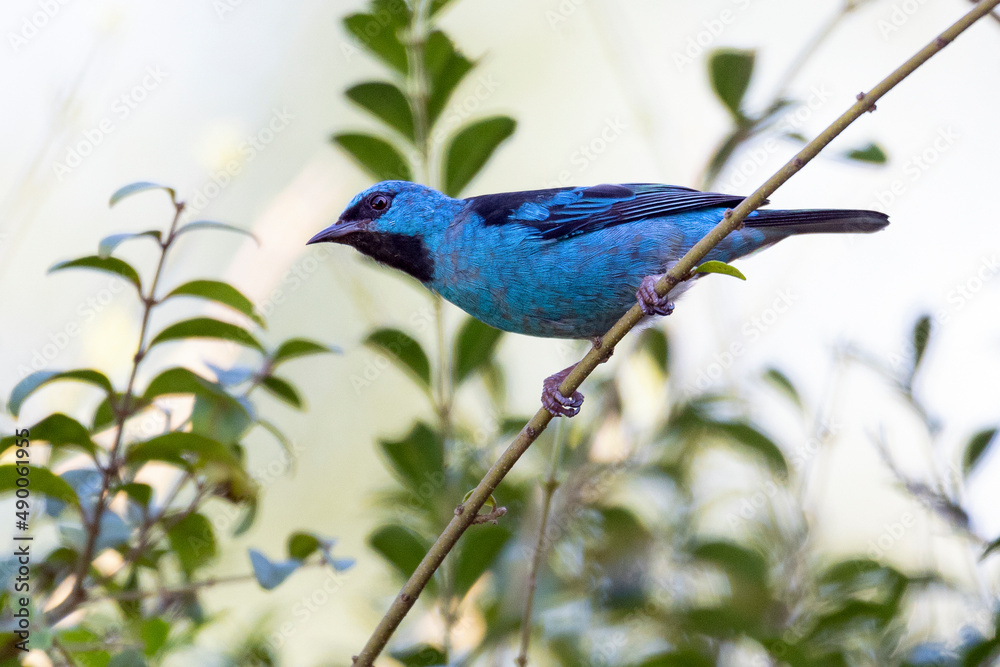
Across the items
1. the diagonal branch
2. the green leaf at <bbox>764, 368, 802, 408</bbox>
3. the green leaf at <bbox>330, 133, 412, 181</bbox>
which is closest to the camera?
the diagonal branch

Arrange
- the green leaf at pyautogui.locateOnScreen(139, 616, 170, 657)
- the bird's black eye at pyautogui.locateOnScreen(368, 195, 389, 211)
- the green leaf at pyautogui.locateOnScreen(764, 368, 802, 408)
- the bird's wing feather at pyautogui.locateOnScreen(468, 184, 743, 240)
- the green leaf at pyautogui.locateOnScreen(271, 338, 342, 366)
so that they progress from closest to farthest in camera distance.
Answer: the green leaf at pyautogui.locateOnScreen(139, 616, 170, 657)
the green leaf at pyautogui.locateOnScreen(271, 338, 342, 366)
the green leaf at pyautogui.locateOnScreen(764, 368, 802, 408)
the bird's wing feather at pyautogui.locateOnScreen(468, 184, 743, 240)
the bird's black eye at pyautogui.locateOnScreen(368, 195, 389, 211)

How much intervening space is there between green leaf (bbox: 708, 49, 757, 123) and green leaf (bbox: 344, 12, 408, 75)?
1178 millimetres

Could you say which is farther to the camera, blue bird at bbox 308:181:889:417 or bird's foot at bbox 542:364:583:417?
blue bird at bbox 308:181:889:417

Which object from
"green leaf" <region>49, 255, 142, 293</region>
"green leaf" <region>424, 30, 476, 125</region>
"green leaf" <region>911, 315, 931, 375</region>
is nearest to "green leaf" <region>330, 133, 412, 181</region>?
"green leaf" <region>424, 30, 476, 125</region>

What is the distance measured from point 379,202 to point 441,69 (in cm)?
94

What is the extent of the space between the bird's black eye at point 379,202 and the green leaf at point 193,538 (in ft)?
6.08

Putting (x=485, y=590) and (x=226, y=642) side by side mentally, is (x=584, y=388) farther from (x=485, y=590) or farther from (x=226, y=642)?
(x=226, y=642)

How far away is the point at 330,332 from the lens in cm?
732

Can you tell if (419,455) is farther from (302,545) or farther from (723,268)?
(723,268)

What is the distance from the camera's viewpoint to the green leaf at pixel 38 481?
2297 mm

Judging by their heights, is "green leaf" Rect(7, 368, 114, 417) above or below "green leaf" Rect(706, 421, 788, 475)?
above

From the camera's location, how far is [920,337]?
10.3 ft

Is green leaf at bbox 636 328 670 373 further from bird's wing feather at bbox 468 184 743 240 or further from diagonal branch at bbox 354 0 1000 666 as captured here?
diagonal branch at bbox 354 0 1000 666

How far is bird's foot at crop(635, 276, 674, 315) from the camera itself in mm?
3043
